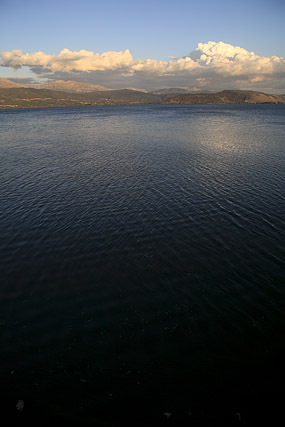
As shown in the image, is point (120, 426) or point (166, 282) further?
point (166, 282)

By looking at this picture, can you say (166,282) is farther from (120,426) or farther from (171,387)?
(120,426)

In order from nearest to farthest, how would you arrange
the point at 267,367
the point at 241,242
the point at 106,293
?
the point at 267,367 → the point at 106,293 → the point at 241,242

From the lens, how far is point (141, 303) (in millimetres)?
17141

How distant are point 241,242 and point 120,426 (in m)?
17.6

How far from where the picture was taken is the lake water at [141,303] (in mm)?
11875

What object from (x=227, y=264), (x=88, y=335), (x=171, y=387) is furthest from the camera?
(x=227, y=264)

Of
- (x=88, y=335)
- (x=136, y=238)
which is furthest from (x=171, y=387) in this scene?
(x=136, y=238)

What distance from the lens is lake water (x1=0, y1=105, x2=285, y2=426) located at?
11.9 meters

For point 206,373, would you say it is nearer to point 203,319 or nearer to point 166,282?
point 203,319

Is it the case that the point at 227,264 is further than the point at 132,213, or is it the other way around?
the point at 132,213

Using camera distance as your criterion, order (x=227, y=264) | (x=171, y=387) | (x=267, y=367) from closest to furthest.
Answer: (x=171, y=387)
(x=267, y=367)
(x=227, y=264)

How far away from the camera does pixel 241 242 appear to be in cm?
2364

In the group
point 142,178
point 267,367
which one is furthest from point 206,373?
point 142,178

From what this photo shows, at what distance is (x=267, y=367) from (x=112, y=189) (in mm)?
29137
